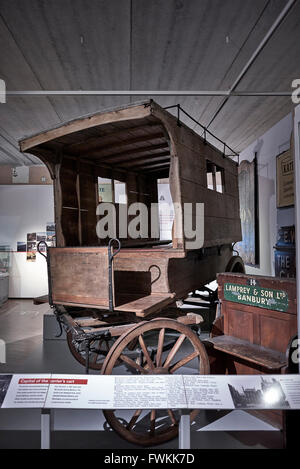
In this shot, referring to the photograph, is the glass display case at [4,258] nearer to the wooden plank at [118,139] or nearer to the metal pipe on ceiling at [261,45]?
the wooden plank at [118,139]

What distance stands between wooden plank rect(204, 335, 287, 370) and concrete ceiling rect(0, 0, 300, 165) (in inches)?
115

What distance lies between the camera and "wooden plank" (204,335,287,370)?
2.54m

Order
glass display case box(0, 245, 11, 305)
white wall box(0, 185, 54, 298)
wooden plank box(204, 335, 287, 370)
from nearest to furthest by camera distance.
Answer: wooden plank box(204, 335, 287, 370) → glass display case box(0, 245, 11, 305) → white wall box(0, 185, 54, 298)

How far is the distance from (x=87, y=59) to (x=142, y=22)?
0.79 metres

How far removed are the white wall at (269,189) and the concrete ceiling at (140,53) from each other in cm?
41

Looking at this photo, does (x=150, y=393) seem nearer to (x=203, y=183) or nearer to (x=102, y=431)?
(x=102, y=431)

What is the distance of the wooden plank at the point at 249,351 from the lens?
8.34 ft

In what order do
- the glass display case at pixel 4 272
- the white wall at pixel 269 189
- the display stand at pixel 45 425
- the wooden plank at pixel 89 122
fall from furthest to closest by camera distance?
the glass display case at pixel 4 272, the white wall at pixel 269 189, the wooden plank at pixel 89 122, the display stand at pixel 45 425

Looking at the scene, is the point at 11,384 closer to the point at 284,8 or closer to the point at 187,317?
the point at 187,317

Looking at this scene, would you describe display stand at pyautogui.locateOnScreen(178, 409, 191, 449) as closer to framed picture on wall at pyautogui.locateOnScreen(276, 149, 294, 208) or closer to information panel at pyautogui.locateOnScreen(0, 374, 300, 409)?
information panel at pyautogui.locateOnScreen(0, 374, 300, 409)

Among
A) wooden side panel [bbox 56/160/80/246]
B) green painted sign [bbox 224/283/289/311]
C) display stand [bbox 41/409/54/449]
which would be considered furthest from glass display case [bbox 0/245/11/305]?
display stand [bbox 41/409/54/449]

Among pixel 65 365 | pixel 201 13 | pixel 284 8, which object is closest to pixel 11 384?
pixel 65 365

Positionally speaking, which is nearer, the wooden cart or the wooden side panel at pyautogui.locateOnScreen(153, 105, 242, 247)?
the wooden cart

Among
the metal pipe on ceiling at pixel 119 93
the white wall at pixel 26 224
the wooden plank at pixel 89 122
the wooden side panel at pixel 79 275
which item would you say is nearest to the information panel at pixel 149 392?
the wooden side panel at pixel 79 275
